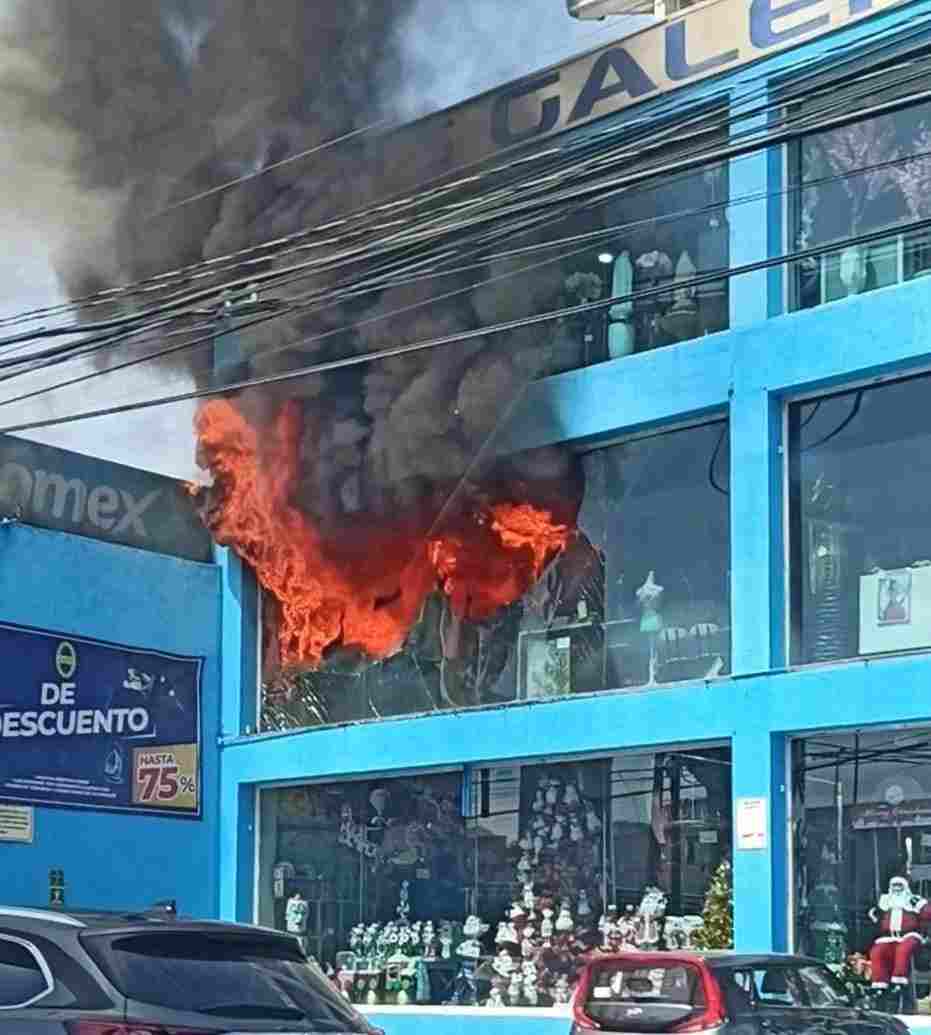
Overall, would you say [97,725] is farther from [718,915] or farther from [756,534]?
[756,534]

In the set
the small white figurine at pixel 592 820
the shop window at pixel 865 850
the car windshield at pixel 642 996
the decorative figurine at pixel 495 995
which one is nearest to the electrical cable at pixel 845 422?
the shop window at pixel 865 850

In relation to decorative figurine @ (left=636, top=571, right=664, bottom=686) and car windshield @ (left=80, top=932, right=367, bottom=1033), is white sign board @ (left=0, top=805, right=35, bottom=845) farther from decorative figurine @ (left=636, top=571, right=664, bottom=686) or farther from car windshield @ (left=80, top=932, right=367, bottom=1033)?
car windshield @ (left=80, top=932, right=367, bottom=1033)

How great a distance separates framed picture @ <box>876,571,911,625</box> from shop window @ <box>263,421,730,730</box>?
5.07 feet

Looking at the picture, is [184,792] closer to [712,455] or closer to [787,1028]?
[712,455]

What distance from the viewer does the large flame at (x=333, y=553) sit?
20.0m

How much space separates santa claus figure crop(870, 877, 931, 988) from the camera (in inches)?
627

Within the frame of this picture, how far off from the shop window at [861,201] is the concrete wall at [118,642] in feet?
25.5

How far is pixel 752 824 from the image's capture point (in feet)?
55.0

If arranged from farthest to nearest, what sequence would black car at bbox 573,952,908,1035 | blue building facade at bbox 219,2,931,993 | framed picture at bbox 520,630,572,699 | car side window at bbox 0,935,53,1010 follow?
framed picture at bbox 520,630,572,699, blue building facade at bbox 219,2,931,993, black car at bbox 573,952,908,1035, car side window at bbox 0,935,53,1010

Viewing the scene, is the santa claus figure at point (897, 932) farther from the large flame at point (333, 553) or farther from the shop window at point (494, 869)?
the large flame at point (333, 553)

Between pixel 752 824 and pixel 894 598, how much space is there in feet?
7.44

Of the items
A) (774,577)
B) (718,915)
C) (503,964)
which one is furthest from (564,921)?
(774,577)

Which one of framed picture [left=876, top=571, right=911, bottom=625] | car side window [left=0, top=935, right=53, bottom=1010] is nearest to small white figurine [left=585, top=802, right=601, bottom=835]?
framed picture [left=876, top=571, right=911, bottom=625]

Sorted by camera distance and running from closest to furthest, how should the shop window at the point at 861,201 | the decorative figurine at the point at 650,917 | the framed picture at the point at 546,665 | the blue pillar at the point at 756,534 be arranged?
1. the shop window at the point at 861,201
2. the blue pillar at the point at 756,534
3. the decorative figurine at the point at 650,917
4. the framed picture at the point at 546,665
